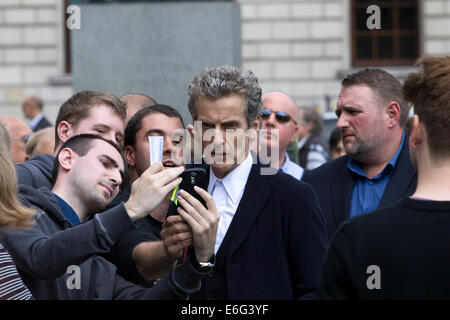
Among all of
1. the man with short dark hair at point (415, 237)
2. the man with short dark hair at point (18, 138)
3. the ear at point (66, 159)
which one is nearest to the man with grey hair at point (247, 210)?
the ear at point (66, 159)

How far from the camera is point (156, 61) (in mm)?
7809

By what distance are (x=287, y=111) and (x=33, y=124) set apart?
608 centimetres

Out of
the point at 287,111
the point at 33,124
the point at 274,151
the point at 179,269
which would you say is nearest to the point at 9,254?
the point at 179,269

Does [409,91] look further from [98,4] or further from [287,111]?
[98,4]

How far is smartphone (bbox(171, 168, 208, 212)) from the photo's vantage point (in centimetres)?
291

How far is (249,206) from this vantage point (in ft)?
10.2

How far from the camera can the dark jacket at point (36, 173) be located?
364cm

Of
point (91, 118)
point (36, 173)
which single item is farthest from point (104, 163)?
point (91, 118)

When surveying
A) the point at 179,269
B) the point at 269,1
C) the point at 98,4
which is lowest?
the point at 179,269

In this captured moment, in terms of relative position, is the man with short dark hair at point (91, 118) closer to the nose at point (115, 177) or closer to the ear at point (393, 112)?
the nose at point (115, 177)

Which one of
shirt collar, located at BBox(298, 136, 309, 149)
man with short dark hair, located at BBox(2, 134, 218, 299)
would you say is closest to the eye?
man with short dark hair, located at BBox(2, 134, 218, 299)

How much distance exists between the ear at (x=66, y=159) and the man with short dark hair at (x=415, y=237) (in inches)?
52.7

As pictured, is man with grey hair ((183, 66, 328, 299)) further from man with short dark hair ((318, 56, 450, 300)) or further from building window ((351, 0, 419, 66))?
building window ((351, 0, 419, 66))

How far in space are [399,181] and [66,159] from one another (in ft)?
6.13
